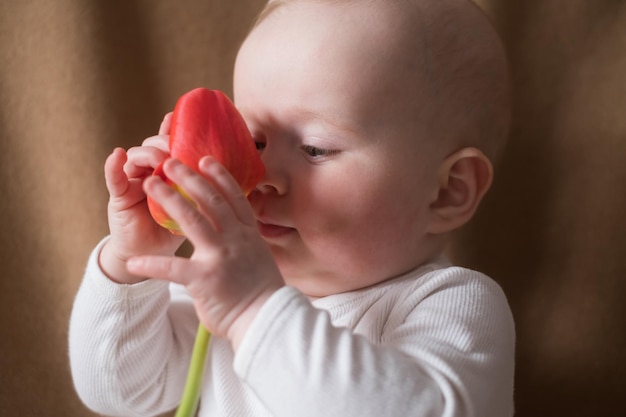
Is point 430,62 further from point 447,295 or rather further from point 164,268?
point 164,268

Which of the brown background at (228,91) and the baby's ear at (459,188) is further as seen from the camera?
the brown background at (228,91)

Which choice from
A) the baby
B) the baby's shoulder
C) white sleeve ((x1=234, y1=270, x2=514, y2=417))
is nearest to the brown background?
the baby

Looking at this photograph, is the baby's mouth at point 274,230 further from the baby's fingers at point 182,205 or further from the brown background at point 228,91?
the brown background at point 228,91

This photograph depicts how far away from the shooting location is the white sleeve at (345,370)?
1.85 ft

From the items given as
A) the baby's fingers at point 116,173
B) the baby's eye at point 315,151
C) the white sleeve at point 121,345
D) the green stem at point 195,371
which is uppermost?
the baby's eye at point 315,151

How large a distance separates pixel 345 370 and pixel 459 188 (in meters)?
0.30

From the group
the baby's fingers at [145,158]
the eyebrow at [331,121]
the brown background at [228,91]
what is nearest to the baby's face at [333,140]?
the eyebrow at [331,121]

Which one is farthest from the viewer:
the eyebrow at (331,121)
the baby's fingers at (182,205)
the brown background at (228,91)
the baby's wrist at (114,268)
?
the brown background at (228,91)

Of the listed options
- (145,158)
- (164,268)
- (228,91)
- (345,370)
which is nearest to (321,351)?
(345,370)

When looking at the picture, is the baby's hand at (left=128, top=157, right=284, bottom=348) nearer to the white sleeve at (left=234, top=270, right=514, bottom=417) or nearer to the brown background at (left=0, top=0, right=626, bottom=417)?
the white sleeve at (left=234, top=270, right=514, bottom=417)

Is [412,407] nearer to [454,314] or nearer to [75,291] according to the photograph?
[454,314]

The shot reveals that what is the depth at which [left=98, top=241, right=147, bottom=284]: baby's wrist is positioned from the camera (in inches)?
30.6

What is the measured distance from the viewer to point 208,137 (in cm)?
59

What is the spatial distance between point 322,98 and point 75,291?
57cm
